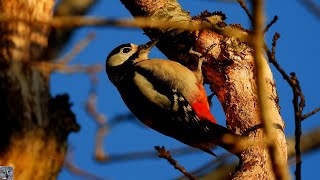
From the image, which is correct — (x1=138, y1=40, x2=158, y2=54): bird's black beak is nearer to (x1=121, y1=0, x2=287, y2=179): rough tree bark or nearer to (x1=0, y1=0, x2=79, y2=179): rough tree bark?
(x1=121, y1=0, x2=287, y2=179): rough tree bark

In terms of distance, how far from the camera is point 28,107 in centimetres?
378

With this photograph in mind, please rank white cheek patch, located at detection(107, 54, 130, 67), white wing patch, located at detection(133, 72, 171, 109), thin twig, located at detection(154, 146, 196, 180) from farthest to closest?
white cheek patch, located at detection(107, 54, 130, 67) → white wing patch, located at detection(133, 72, 171, 109) → thin twig, located at detection(154, 146, 196, 180)

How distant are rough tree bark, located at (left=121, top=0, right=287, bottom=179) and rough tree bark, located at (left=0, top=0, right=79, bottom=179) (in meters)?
0.77

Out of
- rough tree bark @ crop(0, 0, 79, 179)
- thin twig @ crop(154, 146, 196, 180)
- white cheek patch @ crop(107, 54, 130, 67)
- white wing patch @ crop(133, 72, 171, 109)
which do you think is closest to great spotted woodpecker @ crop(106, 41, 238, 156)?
white wing patch @ crop(133, 72, 171, 109)

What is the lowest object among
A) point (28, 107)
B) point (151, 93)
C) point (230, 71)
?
point (28, 107)

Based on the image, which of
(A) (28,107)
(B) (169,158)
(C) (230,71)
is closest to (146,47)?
(C) (230,71)

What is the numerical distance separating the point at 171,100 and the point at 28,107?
3.01 ft

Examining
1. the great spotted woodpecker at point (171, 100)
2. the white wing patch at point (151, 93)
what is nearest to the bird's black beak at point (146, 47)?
the great spotted woodpecker at point (171, 100)

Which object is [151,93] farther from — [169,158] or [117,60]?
[169,158]

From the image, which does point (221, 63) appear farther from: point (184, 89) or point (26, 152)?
point (26, 152)

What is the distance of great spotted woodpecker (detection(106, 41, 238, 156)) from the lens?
401 centimetres

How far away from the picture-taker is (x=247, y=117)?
134 inches

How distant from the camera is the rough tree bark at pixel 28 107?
12.1 ft

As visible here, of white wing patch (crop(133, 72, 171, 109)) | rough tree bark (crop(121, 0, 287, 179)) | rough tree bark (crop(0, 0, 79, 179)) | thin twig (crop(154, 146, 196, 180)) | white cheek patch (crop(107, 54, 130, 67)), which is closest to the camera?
thin twig (crop(154, 146, 196, 180))
